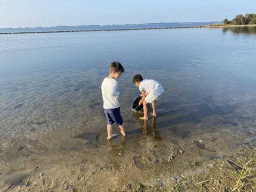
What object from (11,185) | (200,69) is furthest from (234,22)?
(11,185)

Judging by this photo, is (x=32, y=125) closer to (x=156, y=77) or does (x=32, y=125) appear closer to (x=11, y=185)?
(x=11, y=185)

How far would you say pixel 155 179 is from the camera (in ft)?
10.3

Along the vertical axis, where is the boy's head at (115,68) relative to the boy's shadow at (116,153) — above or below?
above

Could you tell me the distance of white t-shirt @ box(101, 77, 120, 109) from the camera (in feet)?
12.9

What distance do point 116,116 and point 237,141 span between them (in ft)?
10.3

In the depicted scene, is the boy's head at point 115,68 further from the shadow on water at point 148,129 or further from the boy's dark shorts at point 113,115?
the shadow on water at point 148,129

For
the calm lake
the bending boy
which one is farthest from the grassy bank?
the bending boy

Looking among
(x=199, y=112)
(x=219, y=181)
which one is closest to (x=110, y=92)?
(x=219, y=181)

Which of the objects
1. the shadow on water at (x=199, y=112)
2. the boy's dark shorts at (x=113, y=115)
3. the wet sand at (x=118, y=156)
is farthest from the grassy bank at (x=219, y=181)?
the shadow on water at (x=199, y=112)

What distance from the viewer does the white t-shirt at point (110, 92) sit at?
3.92m

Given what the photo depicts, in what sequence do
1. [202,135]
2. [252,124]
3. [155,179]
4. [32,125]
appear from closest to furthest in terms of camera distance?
[155,179] → [202,135] → [252,124] → [32,125]

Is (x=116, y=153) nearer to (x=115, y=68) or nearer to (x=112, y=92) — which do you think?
(x=112, y=92)

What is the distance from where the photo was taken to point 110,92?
155 inches

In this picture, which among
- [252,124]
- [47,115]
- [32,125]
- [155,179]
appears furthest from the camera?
[47,115]
